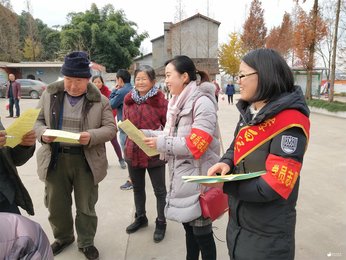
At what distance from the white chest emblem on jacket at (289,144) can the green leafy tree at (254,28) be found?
3332 cm

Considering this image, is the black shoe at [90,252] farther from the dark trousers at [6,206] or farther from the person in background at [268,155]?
the person in background at [268,155]

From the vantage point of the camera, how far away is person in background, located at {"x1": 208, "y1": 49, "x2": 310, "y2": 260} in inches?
55.8

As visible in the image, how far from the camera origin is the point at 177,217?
2.24 m

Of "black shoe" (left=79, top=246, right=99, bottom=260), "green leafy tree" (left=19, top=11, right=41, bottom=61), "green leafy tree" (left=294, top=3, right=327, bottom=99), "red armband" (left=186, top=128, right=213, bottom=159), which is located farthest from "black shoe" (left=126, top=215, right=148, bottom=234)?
"green leafy tree" (left=19, top=11, right=41, bottom=61)

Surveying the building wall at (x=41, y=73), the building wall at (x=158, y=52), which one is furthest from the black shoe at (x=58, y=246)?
the building wall at (x=158, y=52)

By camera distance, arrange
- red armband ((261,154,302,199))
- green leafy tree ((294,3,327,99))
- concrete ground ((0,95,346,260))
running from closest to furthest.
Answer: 1. red armband ((261,154,302,199))
2. concrete ground ((0,95,346,260))
3. green leafy tree ((294,3,327,99))

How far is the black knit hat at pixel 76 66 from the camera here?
2439 millimetres

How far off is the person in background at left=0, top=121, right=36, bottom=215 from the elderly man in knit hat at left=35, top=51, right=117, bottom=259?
0.23 meters

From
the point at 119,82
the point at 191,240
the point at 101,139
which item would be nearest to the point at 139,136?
the point at 101,139

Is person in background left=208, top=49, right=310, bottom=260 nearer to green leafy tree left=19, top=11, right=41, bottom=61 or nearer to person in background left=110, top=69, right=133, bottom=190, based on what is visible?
person in background left=110, top=69, right=133, bottom=190

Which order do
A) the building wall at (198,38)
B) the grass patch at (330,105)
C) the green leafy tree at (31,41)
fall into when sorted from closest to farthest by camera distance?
the grass patch at (330,105)
the green leafy tree at (31,41)
the building wall at (198,38)

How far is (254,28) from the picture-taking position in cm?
3512

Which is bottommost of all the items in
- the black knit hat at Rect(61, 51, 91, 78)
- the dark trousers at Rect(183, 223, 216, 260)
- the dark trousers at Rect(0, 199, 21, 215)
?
the dark trousers at Rect(183, 223, 216, 260)

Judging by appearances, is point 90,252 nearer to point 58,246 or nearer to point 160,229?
point 58,246
